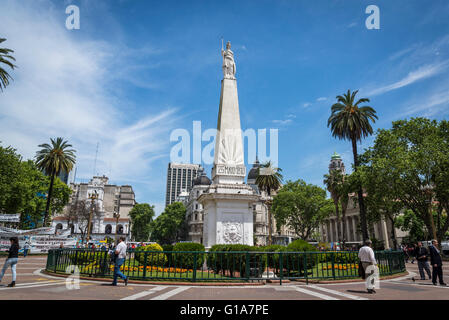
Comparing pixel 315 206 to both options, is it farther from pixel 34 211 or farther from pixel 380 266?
pixel 34 211

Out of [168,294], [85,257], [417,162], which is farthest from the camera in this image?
Result: [417,162]

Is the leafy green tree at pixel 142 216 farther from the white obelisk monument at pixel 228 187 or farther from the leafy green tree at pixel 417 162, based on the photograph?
the white obelisk monument at pixel 228 187

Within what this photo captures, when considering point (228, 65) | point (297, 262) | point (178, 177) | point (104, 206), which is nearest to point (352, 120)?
point (228, 65)

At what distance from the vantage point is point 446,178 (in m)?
23.6

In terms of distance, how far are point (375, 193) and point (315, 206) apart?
21.2 meters

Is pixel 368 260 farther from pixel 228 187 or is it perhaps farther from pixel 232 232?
pixel 228 187

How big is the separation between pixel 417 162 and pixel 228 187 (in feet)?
55.8

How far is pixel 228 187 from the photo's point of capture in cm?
1689

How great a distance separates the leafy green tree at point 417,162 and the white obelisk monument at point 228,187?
14.3 metres

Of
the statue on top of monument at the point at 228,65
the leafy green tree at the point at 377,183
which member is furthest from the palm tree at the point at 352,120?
the statue on top of monument at the point at 228,65

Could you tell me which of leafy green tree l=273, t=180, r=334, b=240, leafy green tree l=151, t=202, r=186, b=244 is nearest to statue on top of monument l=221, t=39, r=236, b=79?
leafy green tree l=273, t=180, r=334, b=240

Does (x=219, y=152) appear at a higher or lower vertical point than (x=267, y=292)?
higher
